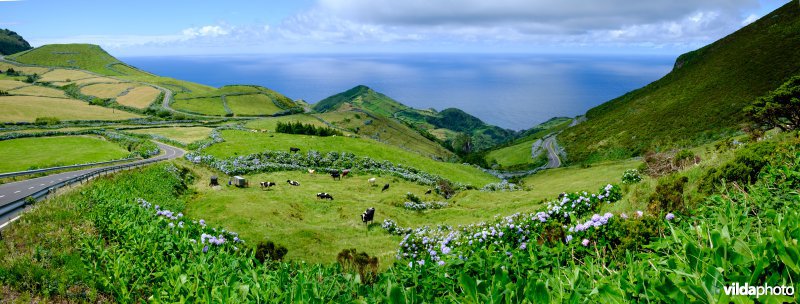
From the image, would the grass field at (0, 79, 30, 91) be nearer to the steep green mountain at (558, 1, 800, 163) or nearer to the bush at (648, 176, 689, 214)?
the steep green mountain at (558, 1, 800, 163)

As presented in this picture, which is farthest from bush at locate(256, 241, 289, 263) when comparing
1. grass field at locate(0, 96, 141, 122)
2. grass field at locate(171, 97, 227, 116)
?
grass field at locate(171, 97, 227, 116)

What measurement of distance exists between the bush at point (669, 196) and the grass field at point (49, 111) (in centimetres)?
13123

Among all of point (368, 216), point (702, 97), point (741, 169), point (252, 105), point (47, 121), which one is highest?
point (702, 97)

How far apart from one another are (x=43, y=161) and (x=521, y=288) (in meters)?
70.8

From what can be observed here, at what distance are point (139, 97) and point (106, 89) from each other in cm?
2953

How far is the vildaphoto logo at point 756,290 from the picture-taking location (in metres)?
3.17

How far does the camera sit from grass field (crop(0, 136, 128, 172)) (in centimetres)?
5222

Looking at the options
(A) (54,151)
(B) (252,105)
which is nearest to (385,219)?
(A) (54,151)

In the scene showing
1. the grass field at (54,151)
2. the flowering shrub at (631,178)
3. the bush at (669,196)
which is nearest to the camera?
the bush at (669,196)

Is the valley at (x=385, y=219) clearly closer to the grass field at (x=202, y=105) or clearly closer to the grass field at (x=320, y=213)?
the grass field at (x=320, y=213)

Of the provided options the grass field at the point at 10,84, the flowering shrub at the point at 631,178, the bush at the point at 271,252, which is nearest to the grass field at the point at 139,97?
the grass field at the point at 10,84

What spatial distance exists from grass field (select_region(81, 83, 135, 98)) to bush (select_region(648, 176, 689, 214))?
20052 cm

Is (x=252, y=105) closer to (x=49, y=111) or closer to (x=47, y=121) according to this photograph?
(x=49, y=111)

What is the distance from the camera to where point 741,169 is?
10.3 metres
